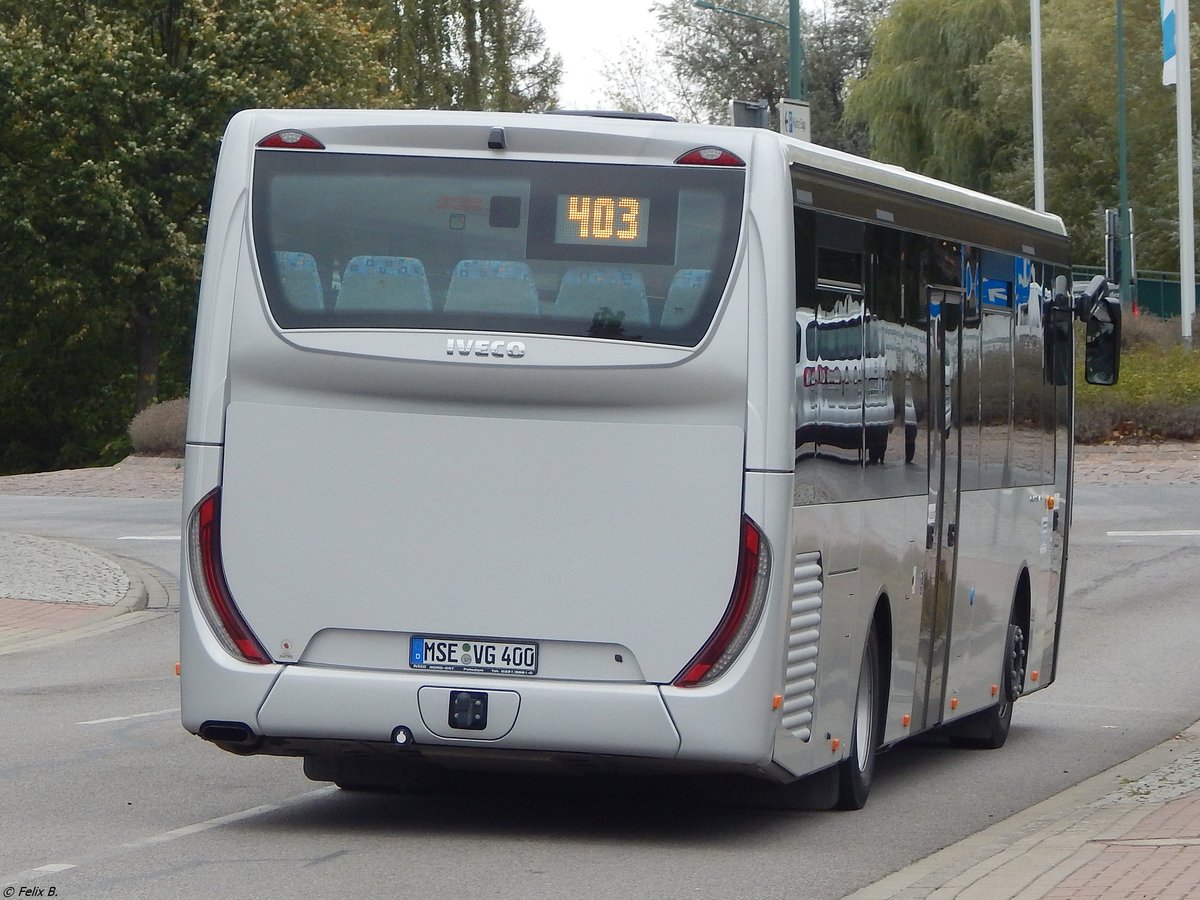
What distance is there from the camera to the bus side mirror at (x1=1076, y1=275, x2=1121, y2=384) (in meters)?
12.4

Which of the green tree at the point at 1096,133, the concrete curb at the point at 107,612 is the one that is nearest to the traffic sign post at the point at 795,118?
the concrete curb at the point at 107,612

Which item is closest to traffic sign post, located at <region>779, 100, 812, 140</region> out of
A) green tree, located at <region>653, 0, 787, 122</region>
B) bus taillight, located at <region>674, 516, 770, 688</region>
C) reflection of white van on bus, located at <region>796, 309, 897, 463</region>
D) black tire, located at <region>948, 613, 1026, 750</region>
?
black tire, located at <region>948, 613, 1026, 750</region>

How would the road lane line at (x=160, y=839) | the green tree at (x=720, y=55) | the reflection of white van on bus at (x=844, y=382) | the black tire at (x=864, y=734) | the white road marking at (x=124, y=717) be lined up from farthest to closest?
the green tree at (x=720, y=55) < the white road marking at (x=124, y=717) < the black tire at (x=864, y=734) < the reflection of white van on bus at (x=844, y=382) < the road lane line at (x=160, y=839)

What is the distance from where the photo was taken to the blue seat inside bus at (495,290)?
8.34 m

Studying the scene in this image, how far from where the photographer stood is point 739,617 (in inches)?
324

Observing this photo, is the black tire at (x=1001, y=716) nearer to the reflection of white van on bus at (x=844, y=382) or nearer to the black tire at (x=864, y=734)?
the black tire at (x=864, y=734)

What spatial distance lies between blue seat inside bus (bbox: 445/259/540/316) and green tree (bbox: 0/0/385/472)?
4012cm

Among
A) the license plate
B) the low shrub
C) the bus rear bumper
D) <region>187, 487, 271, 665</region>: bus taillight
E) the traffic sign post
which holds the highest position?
the traffic sign post

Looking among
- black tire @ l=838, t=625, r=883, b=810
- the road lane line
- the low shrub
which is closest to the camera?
the road lane line

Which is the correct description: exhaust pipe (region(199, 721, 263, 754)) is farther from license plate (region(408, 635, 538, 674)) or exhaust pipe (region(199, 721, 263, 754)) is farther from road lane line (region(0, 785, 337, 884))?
license plate (region(408, 635, 538, 674))

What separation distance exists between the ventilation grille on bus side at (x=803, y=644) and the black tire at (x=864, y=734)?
33.9 inches

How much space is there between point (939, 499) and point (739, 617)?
286 centimetres

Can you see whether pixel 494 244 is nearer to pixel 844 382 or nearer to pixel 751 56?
pixel 844 382

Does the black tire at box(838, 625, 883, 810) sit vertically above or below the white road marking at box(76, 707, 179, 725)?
above
